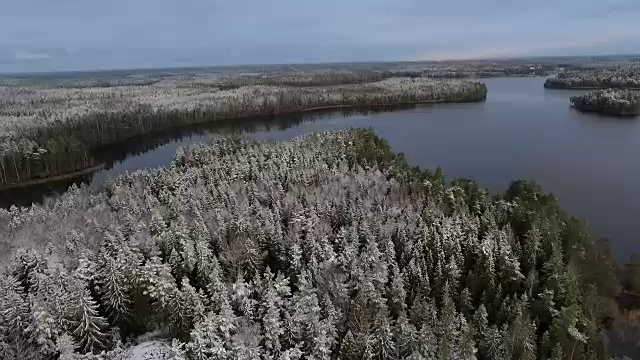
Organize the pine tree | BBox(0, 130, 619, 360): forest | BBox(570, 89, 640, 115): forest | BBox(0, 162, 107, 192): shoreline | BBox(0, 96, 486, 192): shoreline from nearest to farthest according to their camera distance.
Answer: BBox(0, 130, 619, 360): forest → the pine tree → BBox(0, 162, 107, 192): shoreline → BBox(0, 96, 486, 192): shoreline → BBox(570, 89, 640, 115): forest

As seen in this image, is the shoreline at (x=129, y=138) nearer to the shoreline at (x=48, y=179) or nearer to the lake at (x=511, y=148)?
the shoreline at (x=48, y=179)

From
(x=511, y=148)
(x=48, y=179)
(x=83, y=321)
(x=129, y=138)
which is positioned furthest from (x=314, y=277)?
(x=129, y=138)

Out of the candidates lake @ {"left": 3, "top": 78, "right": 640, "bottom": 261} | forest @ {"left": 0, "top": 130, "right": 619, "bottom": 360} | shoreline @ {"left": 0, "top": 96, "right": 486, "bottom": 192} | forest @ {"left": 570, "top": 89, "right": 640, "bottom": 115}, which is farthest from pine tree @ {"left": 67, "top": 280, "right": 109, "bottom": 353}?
forest @ {"left": 570, "top": 89, "right": 640, "bottom": 115}

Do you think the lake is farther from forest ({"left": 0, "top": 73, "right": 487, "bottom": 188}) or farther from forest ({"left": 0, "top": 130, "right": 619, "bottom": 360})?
forest ({"left": 0, "top": 130, "right": 619, "bottom": 360})

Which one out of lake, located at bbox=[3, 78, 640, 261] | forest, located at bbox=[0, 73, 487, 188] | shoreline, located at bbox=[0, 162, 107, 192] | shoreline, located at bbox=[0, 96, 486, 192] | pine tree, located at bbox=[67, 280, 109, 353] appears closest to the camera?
pine tree, located at bbox=[67, 280, 109, 353]

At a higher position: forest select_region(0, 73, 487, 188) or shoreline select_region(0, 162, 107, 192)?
forest select_region(0, 73, 487, 188)

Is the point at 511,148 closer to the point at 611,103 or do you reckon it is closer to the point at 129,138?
the point at 611,103

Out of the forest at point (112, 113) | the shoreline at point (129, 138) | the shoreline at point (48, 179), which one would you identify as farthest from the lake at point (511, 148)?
the forest at point (112, 113)
